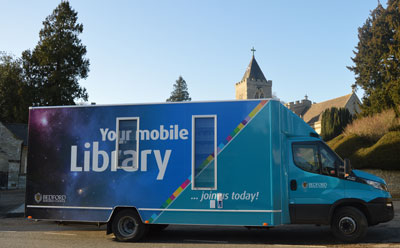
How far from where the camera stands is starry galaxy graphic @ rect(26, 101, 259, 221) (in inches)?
316

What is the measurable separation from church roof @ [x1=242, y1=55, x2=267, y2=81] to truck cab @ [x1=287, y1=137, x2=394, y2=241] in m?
64.0

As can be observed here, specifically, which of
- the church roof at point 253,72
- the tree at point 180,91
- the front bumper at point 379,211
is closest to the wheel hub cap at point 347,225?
the front bumper at point 379,211

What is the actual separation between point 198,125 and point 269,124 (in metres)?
1.61

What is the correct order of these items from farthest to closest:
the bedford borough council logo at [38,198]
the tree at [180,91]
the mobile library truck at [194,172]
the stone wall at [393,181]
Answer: the tree at [180,91] < the stone wall at [393,181] < the bedford borough council logo at [38,198] < the mobile library truck at [194,172]

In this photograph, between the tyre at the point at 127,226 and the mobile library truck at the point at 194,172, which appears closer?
the mobile library truck at the point at 194,172

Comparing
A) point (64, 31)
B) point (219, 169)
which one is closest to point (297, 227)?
point (219, 169)

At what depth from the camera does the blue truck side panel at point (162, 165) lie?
7703mm

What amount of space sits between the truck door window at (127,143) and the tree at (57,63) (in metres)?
30.7

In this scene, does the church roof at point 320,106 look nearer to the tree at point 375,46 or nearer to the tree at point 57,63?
the tree at point 375,46

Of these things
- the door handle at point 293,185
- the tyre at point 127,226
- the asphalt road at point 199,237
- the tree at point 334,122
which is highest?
the tree at point 334,122

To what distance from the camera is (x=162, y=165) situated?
26.6 feet

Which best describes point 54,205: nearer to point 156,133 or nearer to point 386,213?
point 156,133

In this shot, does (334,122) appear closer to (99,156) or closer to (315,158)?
(315,158)

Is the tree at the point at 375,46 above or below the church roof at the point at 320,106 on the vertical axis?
above
